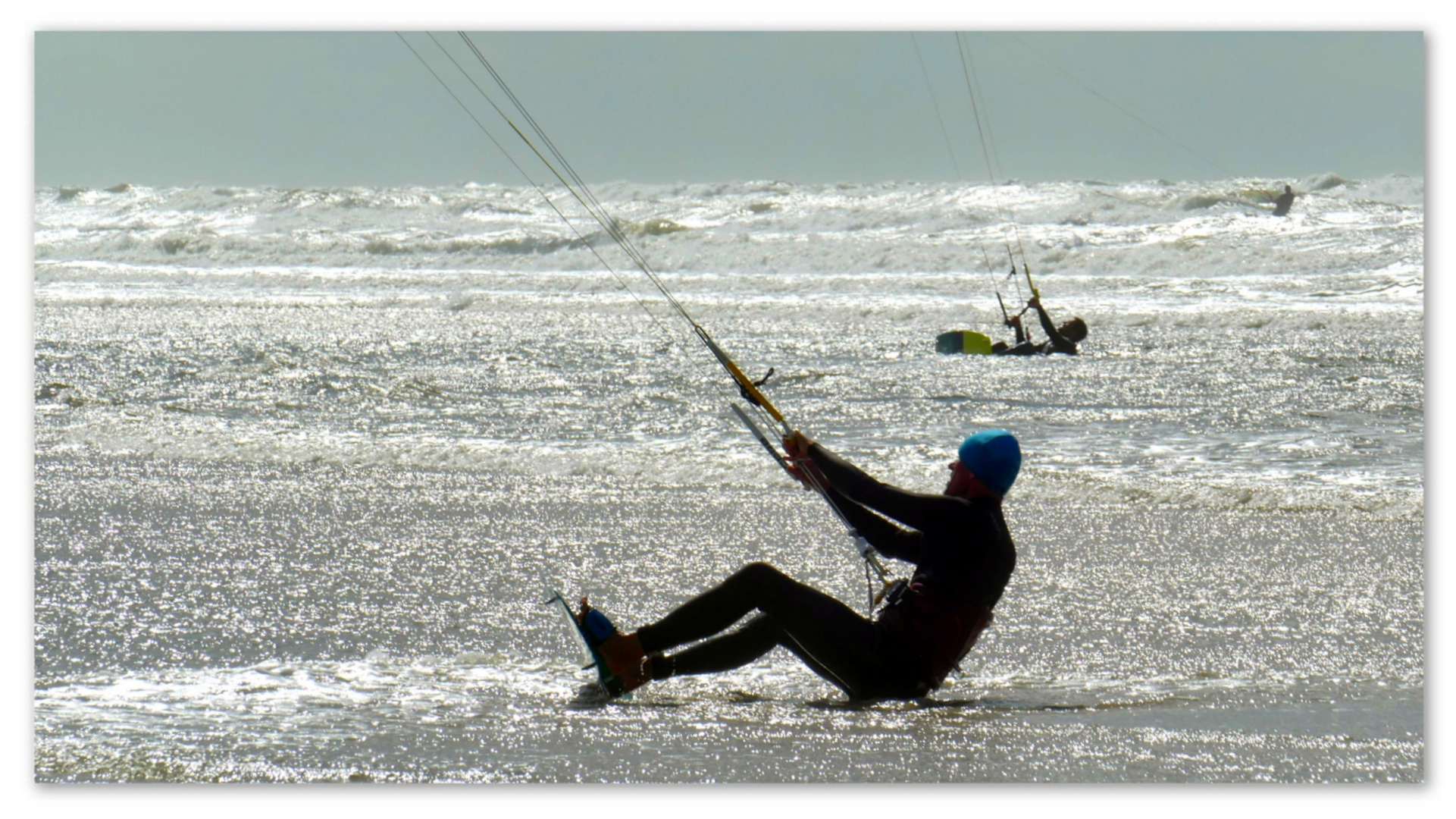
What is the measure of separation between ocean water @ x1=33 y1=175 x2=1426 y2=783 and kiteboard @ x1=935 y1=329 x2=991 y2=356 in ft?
0.89

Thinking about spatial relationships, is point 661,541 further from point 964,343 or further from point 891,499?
point 964,343

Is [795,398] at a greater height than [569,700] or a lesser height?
lesser

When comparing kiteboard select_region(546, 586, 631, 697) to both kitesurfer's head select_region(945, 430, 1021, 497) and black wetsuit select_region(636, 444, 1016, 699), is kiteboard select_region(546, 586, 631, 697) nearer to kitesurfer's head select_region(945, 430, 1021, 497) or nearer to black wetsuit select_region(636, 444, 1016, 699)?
black wetsuit select_region(636, 444, 1016, 699)

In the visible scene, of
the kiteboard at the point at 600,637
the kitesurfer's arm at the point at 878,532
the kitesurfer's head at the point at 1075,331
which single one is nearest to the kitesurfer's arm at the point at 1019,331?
the kitesurfer's head at the point at 1075,331

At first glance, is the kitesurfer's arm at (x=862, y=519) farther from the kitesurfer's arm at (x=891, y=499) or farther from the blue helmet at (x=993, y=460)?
the blue helmet at (x=993, y=460)

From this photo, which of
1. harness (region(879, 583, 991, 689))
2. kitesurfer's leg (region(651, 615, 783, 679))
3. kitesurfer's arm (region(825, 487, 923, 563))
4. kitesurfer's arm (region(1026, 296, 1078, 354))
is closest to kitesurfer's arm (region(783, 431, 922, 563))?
kitesurfer's arm (region(825, 487, 923, 563))

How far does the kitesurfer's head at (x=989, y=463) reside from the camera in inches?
129

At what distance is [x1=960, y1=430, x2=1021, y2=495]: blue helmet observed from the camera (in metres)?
3.27

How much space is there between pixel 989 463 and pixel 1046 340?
10764 millimetres

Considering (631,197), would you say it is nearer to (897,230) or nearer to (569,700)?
(897,230)

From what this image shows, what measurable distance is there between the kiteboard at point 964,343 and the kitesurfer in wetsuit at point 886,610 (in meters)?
9.79

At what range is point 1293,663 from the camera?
12.1 ft

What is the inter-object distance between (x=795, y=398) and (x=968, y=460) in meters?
6.49

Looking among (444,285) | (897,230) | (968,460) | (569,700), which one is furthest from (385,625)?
(897,230)
